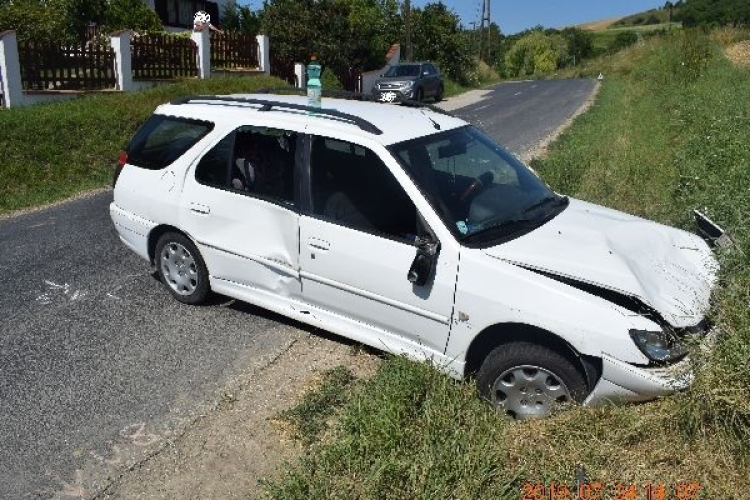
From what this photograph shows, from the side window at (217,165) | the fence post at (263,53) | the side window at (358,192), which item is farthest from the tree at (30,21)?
the side window at (358,192)

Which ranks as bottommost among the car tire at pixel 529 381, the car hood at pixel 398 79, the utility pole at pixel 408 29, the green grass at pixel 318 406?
the green grass at pixel 318 406

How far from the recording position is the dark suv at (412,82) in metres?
25.9

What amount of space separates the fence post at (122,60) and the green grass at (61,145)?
168cm

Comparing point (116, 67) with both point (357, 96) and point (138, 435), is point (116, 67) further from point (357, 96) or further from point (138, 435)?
point (138, 435)

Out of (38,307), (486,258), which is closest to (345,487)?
(486,258)

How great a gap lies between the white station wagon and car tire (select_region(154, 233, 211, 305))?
15mm

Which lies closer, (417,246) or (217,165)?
(417,246)

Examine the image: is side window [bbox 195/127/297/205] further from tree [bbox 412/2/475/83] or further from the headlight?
tree [bbox 412/2/475/83]

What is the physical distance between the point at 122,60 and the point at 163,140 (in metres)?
12.3

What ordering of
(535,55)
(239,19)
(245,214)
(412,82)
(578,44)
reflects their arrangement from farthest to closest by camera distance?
(578,44) → (535,55) → (239,19) → (412,82) → (245,214)

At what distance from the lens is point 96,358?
4609mm

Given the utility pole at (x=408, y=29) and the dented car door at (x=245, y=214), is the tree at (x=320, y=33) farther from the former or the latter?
the dented car door at (x=245, y=214)

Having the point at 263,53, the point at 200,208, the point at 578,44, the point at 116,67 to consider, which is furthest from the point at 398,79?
the point at 578,44

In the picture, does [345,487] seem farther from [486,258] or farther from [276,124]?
[276,124]
